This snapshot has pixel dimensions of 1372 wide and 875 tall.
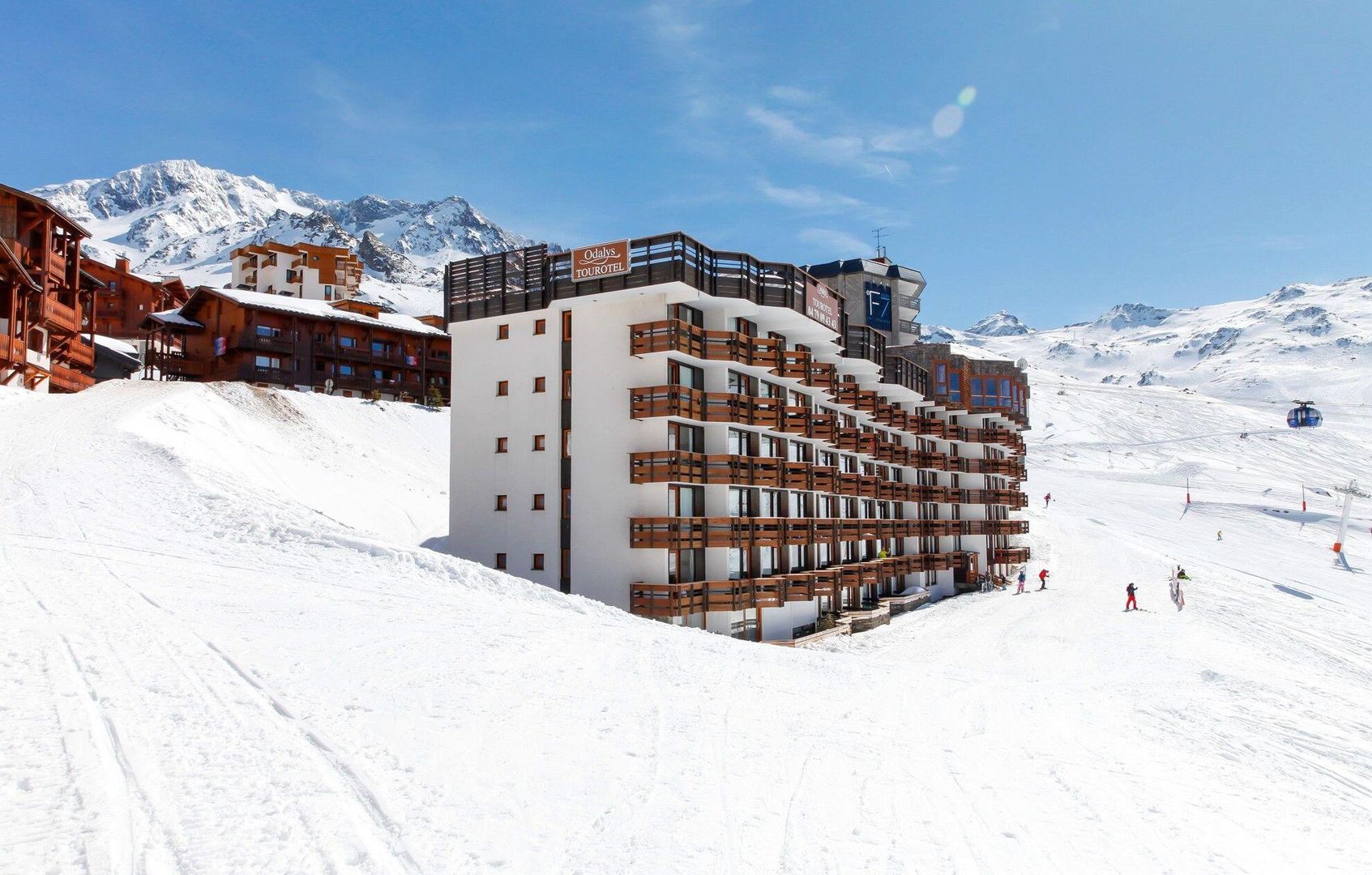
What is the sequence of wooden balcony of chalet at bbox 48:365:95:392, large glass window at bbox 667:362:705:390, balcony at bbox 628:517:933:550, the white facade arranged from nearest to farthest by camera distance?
1. balcony at bbox 628:517:933:550
2. the white facade
3. large glass window at bbox 667:362:705:390
4. wooden balcony of chalet at bbox 48:365:95:392

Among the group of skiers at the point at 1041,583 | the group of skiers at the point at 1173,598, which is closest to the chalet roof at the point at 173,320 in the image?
the group of skiers at the point at 1041,583

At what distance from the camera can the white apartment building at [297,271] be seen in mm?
119312

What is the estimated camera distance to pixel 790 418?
3722 cm

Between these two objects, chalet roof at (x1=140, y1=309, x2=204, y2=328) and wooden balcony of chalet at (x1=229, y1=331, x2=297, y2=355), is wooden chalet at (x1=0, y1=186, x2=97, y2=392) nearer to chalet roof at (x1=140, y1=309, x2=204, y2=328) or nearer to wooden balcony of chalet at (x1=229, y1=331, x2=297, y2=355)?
chalet roof at (x1=140, y1=309, x2=204, y2=328)

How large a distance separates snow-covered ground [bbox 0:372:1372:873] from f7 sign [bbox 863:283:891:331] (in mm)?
38128

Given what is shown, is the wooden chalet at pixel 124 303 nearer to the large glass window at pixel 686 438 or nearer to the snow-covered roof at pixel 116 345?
the snow-covered roof at pixel 116 345

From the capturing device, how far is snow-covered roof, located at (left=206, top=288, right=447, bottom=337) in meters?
64.2

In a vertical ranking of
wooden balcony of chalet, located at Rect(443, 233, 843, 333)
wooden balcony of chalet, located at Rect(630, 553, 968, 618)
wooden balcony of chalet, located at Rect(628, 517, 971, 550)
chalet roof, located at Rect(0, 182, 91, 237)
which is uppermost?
chalet roof, located at Rect(0, 182, 91, 237)

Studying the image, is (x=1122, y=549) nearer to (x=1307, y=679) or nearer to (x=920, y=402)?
(x=920, y=402)

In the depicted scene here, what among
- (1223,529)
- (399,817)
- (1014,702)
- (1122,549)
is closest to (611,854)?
(399,817)

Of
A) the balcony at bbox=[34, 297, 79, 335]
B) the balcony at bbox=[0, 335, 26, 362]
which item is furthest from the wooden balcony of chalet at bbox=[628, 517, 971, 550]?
the balcony at bbox=[34, 297, 79, 335]

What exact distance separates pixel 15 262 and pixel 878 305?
5469cm

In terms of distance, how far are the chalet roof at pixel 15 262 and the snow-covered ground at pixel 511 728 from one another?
13901mm

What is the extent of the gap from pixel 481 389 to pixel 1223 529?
72.1m
